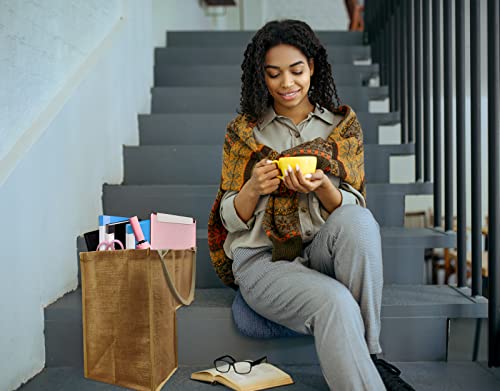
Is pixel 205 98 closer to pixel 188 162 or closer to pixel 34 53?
pixel 188 162

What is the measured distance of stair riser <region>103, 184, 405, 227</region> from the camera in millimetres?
2037

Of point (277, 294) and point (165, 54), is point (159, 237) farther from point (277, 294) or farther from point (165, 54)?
point (165, 54)

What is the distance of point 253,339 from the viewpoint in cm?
158

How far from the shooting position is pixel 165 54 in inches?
121

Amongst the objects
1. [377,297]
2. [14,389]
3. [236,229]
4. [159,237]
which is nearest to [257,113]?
[236,229]

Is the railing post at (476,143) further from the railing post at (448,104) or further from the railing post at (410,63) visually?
the railing post at (410,63)

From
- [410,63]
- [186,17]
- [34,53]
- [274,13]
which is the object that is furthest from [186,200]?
[274,13]

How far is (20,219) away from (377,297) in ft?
2.79

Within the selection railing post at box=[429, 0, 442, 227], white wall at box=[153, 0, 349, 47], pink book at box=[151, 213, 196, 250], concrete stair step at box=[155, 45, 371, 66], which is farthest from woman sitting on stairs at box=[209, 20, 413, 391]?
white wall at box=[153, 0, 349, 47]

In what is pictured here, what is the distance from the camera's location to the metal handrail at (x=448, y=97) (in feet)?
4.96

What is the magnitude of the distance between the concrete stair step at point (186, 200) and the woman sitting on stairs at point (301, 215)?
0.40 m

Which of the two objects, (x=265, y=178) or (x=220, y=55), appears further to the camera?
(x=220, y=55)

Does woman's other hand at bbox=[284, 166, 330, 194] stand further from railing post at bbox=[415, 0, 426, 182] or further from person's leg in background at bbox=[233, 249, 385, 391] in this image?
railing post at bbox=[415, 0, 426, 182]

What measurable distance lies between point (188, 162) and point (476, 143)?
105cm
